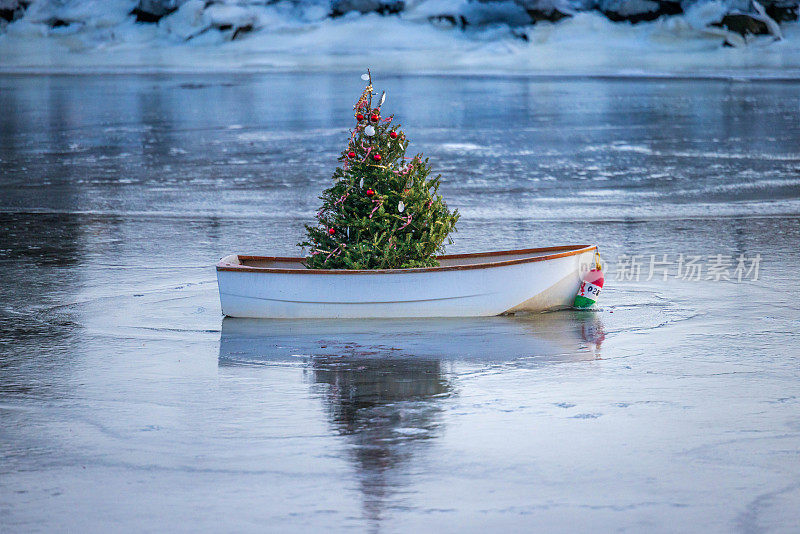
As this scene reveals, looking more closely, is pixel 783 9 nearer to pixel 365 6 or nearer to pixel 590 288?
pixel 365 6

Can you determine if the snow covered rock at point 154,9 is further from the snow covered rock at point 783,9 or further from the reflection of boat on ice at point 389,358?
the reflection of boat on ice at point 389,358

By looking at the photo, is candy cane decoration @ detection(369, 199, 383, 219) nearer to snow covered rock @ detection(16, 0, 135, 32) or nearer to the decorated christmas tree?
the decorated christmas tree

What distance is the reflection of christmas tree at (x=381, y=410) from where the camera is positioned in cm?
626

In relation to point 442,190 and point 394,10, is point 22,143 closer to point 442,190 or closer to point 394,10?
point 442,190

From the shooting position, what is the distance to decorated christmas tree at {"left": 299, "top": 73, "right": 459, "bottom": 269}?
9.72 m

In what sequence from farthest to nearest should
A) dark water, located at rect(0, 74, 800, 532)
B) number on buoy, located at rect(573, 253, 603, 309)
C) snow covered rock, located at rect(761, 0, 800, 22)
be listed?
snow covered rock, located at rect(761, 0, 800, 22) < number on buoy, located at rect(573, 253, 603, 309) < dark water, located at rect(0, 74, 800, 532)

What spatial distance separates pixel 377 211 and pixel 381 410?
110 inches

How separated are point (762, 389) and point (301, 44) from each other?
285ft

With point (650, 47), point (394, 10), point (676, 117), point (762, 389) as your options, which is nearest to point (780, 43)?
point (650, 47)

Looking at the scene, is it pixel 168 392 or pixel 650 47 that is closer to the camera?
pixel 168 392

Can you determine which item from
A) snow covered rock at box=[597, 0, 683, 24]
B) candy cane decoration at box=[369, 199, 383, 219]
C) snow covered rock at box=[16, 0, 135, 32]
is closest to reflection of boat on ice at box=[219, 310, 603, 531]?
candy cane decoration at box=[369, 199, 383, 219]

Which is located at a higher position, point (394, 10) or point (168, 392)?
point (394, 10)

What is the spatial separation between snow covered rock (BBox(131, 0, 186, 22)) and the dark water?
79.4 meters

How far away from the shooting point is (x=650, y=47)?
272 ft
